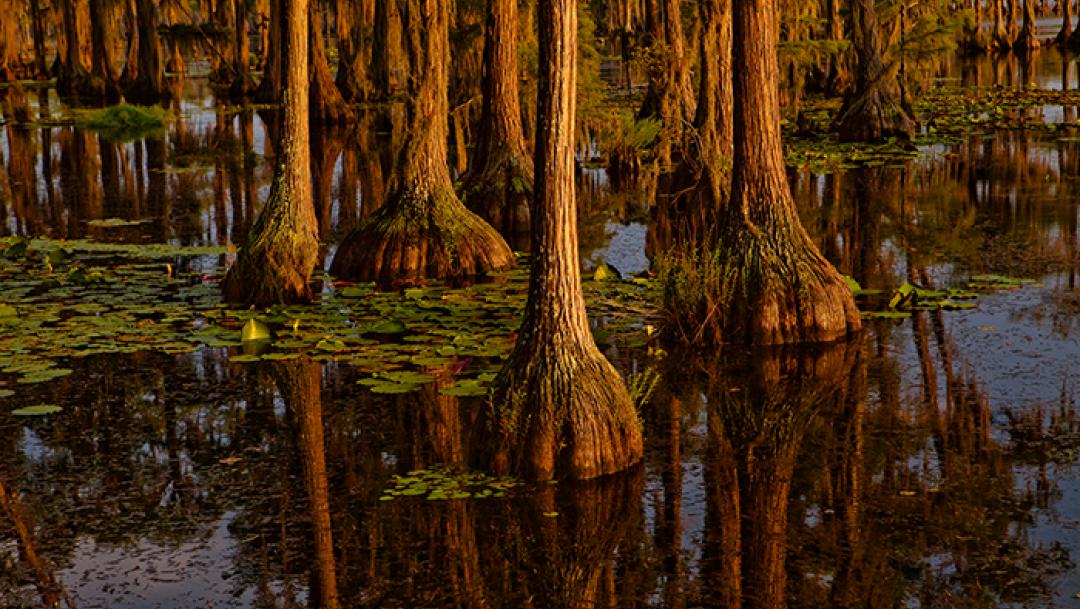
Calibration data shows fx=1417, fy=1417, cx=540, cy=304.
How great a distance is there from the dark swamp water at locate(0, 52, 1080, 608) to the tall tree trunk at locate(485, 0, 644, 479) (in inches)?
9.0

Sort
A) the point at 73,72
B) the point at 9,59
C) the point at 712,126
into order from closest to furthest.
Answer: the point at 712,126 → the point at 73,72 → the point at 9,59

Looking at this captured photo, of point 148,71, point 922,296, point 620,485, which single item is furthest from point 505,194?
point 148,71

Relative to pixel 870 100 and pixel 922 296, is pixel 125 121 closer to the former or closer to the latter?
pixel 870 100

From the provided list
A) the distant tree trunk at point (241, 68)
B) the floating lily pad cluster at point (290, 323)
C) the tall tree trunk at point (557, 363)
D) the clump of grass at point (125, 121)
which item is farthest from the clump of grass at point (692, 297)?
the distant tree trunk at point (241, 68)

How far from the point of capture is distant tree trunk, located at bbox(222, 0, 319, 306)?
14.7 meters

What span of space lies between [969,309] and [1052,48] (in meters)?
56.8

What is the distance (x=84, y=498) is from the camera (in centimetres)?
903

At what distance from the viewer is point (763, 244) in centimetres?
1279

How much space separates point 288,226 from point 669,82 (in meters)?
9.98

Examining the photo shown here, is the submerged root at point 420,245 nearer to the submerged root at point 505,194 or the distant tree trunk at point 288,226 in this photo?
the distant tree trunk at point 288,226

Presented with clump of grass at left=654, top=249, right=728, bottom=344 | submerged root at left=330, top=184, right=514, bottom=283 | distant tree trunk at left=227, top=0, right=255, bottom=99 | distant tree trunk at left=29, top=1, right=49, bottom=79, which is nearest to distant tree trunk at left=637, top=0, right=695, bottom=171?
submerged root at left=330, top=184, right=514, bottom=283

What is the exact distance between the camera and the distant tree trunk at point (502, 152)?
2012 cm

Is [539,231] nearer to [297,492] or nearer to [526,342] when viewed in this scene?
[526,342]

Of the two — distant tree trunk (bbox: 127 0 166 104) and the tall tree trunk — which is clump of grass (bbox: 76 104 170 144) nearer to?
distant tree trunk (bbox: 127 0 166 104)
